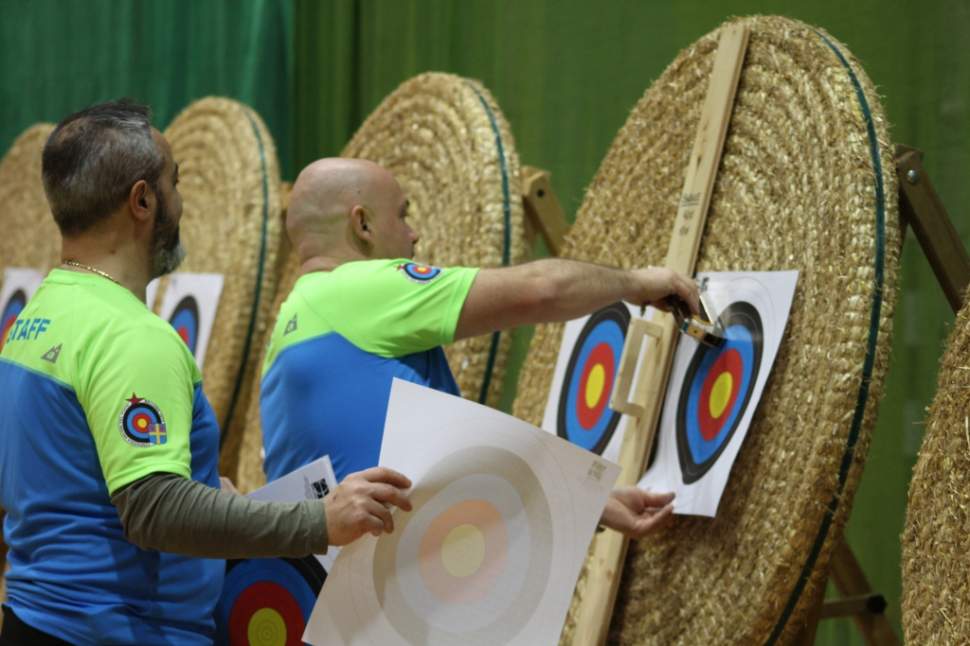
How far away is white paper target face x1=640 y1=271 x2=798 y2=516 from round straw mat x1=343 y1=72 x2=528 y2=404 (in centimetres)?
38

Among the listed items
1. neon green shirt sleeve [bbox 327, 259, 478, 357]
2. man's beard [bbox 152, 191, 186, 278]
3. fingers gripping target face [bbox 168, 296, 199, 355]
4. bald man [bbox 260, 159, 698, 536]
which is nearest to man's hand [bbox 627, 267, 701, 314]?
bald man [bbox 260, 159, 698, 536]

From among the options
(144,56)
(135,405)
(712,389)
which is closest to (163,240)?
(135,405)

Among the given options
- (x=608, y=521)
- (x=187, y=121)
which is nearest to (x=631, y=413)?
(x=608, y=521)

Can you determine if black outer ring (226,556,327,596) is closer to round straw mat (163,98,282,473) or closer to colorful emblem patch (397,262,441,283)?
colorful emblem patch (397,262,441,283)

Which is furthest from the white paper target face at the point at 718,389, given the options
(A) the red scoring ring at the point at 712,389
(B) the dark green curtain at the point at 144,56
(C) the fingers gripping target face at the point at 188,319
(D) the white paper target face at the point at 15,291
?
(D) the white paper target face at the point at 15,291

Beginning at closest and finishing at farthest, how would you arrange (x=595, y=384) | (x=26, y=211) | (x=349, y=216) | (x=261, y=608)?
(x=261, y=608) < (x=349, y=216) < (x=595, y=384) < (x=26, y=211)

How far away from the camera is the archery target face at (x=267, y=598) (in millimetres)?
1375

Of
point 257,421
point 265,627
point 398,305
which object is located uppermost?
point 398,305

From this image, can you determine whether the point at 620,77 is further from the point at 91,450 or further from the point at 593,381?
the point at 91,450

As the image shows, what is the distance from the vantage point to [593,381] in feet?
5.96

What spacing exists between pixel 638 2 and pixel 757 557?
4.63ft

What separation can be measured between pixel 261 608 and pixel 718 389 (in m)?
0.57

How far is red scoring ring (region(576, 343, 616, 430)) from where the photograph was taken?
1787 millimetres

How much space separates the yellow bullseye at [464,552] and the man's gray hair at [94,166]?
443 mm
